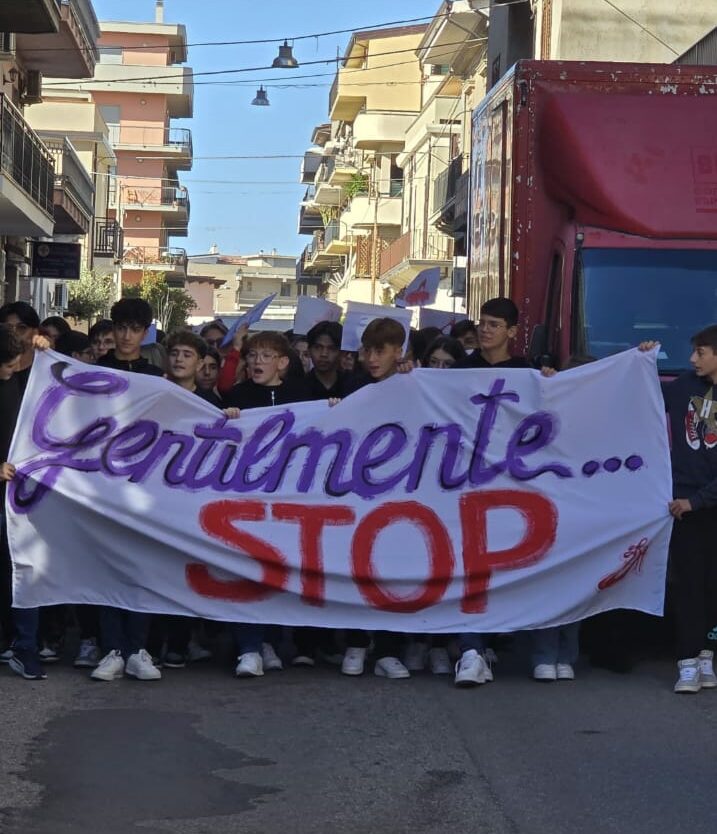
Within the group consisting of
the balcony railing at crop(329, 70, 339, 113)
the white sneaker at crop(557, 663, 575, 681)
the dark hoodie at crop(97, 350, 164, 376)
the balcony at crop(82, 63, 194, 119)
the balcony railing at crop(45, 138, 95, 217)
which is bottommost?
the white sneaker at crop(557, 663, 575, 681)

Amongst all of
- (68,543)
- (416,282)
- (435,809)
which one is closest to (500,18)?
(416,282)

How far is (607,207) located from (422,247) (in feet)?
149

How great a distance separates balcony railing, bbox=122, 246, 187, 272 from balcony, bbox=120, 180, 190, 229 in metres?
2.26

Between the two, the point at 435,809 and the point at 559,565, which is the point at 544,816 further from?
the point at 559,565

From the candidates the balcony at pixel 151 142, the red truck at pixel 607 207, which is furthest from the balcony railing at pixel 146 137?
the red truck at pixel 607 207

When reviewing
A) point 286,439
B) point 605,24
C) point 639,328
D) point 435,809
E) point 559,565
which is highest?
point 605,24

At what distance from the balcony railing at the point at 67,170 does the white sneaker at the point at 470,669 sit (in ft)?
114

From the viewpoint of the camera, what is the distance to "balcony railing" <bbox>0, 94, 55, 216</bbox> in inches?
1120

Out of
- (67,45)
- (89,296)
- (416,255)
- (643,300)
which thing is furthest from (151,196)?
(643,300)

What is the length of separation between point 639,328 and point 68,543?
3983 mm

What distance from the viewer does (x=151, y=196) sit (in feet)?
339

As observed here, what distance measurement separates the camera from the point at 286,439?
946 centimetres

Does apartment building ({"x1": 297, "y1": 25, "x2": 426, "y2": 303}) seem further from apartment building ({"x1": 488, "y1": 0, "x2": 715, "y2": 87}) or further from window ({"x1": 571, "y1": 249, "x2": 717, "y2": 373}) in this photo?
window ({"x1": 571, "y1": 249, "x2": 717, "y2": 373})

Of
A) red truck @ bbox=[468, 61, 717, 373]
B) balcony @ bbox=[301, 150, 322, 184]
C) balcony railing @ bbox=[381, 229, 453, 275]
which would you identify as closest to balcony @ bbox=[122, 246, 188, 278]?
balcony @ bbox=[301, 150, 322, 184]
